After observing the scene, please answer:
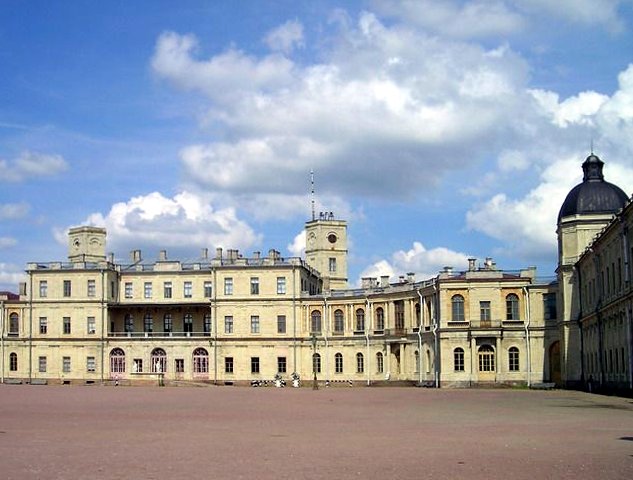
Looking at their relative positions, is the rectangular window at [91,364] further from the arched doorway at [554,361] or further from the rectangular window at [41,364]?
the arched doorway at [554,361]

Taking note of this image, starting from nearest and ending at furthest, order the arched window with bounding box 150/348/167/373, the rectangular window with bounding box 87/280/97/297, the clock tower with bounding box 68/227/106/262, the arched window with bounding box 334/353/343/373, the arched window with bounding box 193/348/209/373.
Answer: the arched window with bounding box 334/353/343/373, the arched window with bounding box 193/348/209/373, the arched window with bounding box 150/348/167/373, the rectangular window with bounding box 87/280/97/297, the clock tower with bounding box 68/227/106/262

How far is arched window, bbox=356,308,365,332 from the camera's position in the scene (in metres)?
94.0

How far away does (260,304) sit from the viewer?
315 feet

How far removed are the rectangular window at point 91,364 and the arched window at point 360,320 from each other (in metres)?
27.5

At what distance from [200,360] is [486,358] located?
1240 inches

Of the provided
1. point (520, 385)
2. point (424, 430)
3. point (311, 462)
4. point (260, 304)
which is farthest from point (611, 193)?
point (311, 462)

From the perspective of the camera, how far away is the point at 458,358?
261 ft

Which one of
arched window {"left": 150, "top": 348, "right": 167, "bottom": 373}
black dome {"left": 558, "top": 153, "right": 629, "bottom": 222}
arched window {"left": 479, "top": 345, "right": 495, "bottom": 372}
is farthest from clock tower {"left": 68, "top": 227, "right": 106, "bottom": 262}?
black dome {"left": 558, "top": 153, "right": 629, "bottom": 222}

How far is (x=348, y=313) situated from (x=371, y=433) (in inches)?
2682

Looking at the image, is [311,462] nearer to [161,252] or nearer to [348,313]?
[348,313]

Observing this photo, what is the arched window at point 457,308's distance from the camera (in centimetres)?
7962

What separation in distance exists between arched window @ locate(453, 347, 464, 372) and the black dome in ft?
48.4

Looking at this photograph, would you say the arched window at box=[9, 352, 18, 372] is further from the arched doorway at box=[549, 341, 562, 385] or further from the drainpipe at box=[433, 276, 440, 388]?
the arched doorway at box=[549, 341, 562, 385]

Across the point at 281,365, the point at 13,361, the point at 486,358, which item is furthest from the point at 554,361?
the point at 13,361
